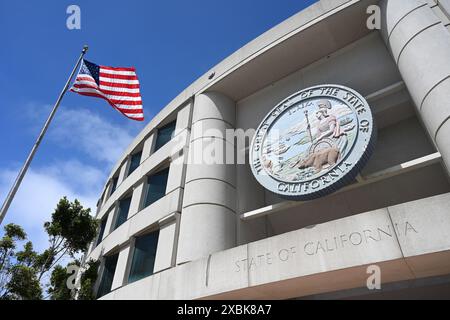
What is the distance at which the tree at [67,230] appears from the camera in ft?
46.7

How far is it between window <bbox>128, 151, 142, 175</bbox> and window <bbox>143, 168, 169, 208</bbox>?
3.12 m

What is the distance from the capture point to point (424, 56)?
368 inches

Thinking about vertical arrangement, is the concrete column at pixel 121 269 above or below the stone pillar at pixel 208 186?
below

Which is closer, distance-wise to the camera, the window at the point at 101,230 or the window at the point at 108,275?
the window at the point at 108,275

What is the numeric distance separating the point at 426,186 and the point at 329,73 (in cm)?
557

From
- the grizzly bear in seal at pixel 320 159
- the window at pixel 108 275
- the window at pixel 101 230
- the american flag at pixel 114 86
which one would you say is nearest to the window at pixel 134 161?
the window at pixel 101 230

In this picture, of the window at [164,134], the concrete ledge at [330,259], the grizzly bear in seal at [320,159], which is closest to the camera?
the concrete ledge at [330,259]

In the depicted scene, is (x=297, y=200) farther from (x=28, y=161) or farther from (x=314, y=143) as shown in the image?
(x=28, y=161)

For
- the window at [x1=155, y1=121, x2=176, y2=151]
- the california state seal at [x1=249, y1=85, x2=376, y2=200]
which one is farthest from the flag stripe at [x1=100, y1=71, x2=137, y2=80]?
the california state seal at [x1=249, y1=85, x2=376, y2=200]

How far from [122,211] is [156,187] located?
3.15m

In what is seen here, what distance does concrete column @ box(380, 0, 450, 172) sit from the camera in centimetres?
836

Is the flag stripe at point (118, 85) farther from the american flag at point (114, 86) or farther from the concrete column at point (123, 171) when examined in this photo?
the concrete column at point (123, 171)

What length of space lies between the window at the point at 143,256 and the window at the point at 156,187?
1.70m

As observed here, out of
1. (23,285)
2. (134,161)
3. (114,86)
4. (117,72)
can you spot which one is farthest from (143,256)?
(117,72)
